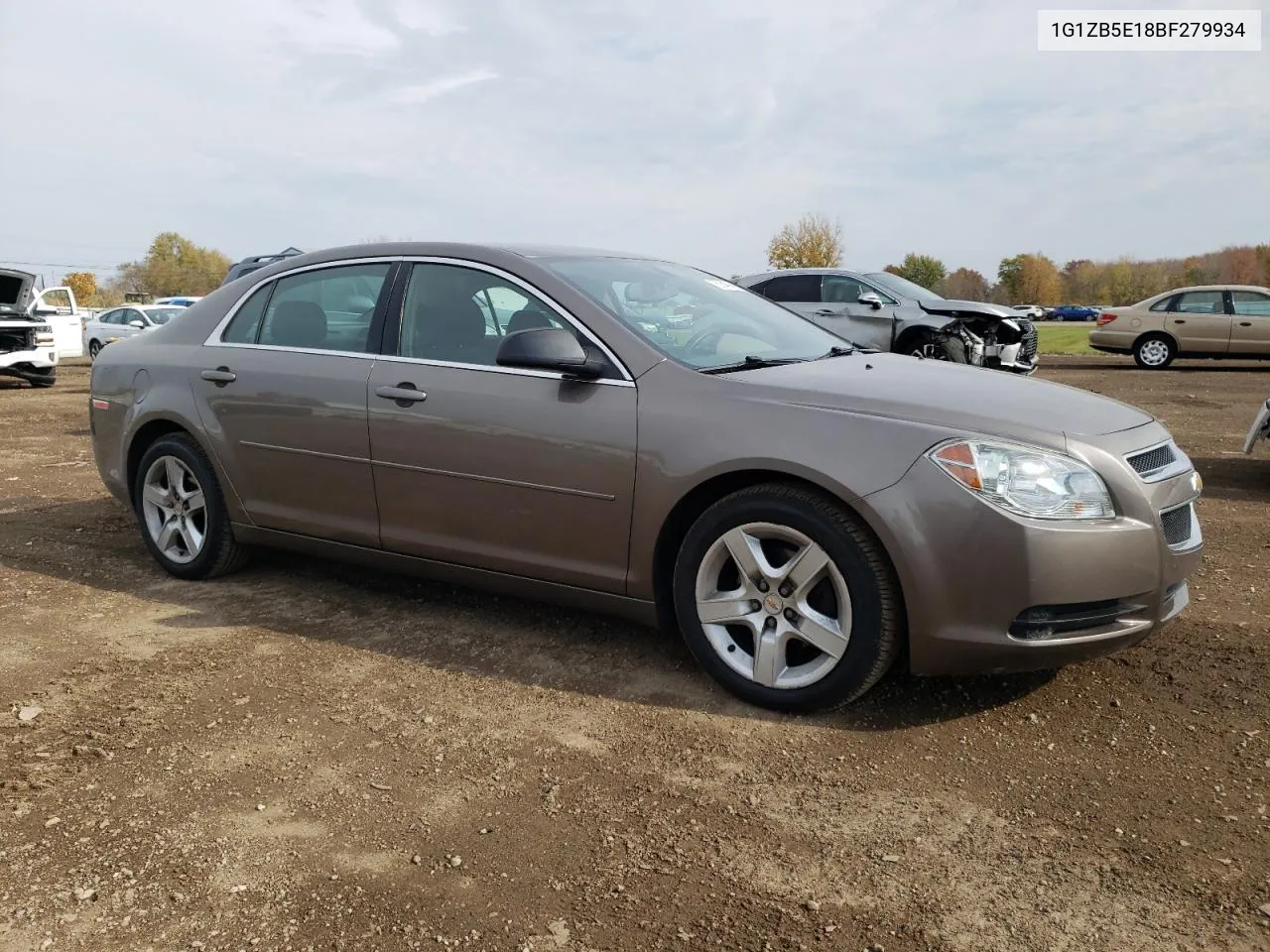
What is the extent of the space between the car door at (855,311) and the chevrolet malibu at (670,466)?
838 cm

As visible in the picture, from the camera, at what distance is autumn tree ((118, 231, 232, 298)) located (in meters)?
95.6

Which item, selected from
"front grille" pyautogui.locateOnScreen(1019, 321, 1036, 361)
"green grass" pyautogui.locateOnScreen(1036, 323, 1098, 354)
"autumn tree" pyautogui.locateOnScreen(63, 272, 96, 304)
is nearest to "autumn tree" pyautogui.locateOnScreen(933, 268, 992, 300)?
"green grass" pyautogui.locateOnScreen(1036, 323, 1098, 354)

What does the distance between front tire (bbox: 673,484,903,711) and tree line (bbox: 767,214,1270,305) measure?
2627 inches

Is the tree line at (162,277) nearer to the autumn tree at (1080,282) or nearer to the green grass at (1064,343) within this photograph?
the green grass at (1064,343)

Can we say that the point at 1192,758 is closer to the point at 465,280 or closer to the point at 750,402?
the point at 750,402

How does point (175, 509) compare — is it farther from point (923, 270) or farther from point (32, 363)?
point (923, 270)

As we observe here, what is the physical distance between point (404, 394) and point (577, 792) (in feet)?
6.20

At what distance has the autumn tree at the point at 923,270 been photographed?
12094 centimetres

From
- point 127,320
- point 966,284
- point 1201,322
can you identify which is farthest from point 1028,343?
point 966,284

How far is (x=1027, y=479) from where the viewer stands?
317cm

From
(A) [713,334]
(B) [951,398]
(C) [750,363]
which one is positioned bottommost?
(B) [951,398]

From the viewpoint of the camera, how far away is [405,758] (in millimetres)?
3203

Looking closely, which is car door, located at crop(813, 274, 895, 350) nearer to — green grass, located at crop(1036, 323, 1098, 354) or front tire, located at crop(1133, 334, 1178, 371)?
green grass, located at crop(1036, 323, 1098, 354)

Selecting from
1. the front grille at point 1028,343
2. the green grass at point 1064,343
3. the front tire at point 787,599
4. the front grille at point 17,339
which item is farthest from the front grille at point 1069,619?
the front grille at point 17,339
